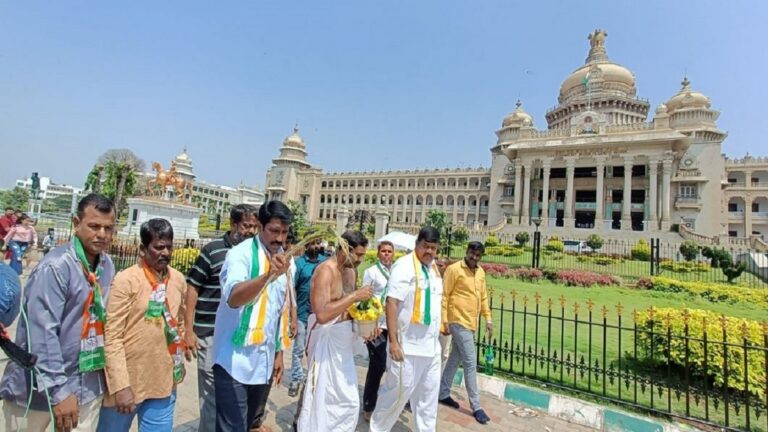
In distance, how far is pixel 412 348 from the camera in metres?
3.11

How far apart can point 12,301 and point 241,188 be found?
338 ft

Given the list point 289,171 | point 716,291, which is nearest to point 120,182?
point 289,171

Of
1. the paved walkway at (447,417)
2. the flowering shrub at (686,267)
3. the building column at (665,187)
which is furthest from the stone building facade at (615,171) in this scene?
the paved walkway at (447,417)

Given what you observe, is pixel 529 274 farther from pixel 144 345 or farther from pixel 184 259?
pixel 144 345

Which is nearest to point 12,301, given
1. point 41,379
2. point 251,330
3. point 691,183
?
point 41,379

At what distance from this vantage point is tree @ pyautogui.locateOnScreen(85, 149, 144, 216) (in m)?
38.2

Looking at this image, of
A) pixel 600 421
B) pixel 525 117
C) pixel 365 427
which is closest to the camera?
pixel 365 427

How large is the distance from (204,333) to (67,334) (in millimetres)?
1131

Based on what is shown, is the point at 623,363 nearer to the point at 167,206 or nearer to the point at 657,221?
→ the point at 167,206

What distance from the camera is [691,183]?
3706 cm

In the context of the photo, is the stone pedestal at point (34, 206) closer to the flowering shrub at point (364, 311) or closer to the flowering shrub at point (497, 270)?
the flowering shrub at point (497, 270)

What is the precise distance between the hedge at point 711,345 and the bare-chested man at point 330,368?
11.0 ft

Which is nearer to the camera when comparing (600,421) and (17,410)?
(17,410)

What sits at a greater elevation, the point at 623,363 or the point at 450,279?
the point at 450,279
